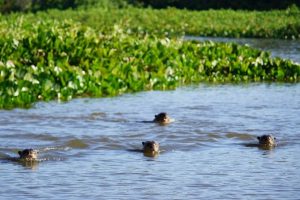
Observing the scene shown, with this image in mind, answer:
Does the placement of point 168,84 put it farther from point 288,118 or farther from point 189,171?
point 189,171

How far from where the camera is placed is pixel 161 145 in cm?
1148

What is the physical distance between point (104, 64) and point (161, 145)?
5.35m

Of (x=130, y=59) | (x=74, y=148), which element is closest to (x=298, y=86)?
(x=130, y=59)

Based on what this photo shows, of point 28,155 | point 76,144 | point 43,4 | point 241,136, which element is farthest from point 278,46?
point 43,4

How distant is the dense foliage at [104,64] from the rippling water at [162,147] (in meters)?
0.45

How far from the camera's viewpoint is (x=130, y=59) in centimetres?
1750

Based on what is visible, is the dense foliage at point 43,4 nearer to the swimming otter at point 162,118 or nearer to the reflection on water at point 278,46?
the reflection on water at point 278,46

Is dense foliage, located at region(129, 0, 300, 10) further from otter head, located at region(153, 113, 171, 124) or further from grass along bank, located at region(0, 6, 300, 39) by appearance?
otter head, located at region(153, 113, 171, 124)

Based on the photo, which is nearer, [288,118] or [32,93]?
[288,118]

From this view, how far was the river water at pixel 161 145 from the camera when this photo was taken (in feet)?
29.9

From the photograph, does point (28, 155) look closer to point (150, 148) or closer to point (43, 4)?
point (150, 148)

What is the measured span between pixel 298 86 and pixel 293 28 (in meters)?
14.7

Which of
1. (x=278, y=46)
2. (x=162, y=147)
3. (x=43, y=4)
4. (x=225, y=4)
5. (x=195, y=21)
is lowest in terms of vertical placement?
(x=162, y=147)

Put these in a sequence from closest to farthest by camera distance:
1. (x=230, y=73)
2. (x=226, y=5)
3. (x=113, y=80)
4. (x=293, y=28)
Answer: (x=113, y=80), (x=230, y=73), (x=293, y=28), (x=226, y=5)
